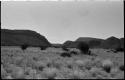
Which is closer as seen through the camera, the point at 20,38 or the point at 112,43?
the point at 20,38

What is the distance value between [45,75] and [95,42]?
6679 cm

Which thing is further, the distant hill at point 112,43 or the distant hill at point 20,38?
the distant hill at point 112,43

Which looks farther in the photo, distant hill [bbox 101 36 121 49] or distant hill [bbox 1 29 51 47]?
distant hill [bbox 101 36 121 49]

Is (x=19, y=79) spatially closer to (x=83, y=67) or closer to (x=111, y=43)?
(x=83, y=67)

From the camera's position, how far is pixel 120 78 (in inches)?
463

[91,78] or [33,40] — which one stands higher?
[91,78]

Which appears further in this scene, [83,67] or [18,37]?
[18,37]

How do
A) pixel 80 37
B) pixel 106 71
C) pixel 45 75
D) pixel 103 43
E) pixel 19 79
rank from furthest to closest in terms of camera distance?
pixel 80 37
pixel 103 43
pixel 106 71
pixel 45 75
pixel 19 79

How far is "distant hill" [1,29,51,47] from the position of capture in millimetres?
64688

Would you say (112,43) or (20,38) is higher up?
(20,38)

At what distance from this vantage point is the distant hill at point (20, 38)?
2547 inches

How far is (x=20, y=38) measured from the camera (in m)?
69.3

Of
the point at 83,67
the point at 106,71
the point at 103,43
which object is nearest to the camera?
the point at 106,71

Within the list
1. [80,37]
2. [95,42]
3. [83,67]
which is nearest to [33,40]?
[95,42]
